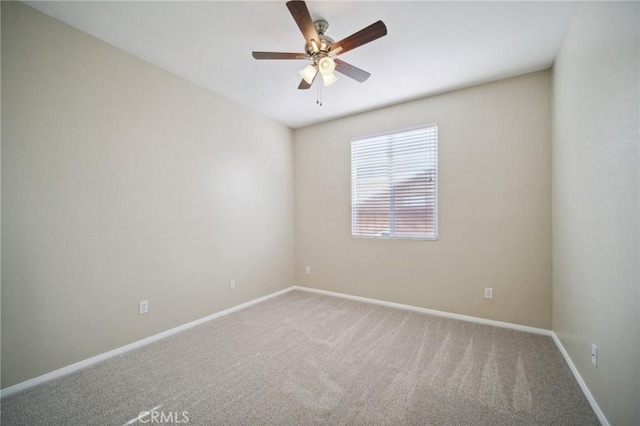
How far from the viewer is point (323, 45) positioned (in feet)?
6.23

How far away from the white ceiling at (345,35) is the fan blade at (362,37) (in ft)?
0.86

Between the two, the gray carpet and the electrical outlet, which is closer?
the gray carpet

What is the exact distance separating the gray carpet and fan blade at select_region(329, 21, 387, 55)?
7.95ft

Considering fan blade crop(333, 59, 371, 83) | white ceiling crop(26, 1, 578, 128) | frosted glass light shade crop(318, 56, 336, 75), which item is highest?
white ceiling crop(26, 1, 578, 128)

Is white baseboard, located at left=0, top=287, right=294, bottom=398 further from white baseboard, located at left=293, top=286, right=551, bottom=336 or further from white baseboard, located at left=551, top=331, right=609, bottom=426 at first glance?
white baseboard, located at left=551, top=331, right=609, bottom=426

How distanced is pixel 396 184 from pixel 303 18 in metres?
2.31

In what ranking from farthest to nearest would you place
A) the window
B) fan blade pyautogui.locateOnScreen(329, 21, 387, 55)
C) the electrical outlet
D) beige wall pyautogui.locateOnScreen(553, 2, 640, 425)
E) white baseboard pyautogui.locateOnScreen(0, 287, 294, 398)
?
the window → the electrical outlet → white baseboard pyautogui.locateOnScreen(0, 287, 294, 398) → fan blade pyautogui.locateOnScreen(329, 21, 387, 55) → beige wall pyautogui.locateOnScreen(553, 2, 640, 425)

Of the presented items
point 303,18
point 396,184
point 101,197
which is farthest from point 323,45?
point 101,197

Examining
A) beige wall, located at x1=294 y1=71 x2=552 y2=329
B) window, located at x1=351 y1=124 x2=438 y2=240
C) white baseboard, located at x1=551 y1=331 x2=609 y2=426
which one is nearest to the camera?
white baseboard, located at x1=551 y1=331 x2=609 y2=426

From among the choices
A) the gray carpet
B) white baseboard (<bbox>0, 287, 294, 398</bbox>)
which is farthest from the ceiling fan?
white baseboard (<bbox>0, 287, 294, 398</bbox>)

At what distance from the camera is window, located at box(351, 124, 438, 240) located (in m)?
3.21

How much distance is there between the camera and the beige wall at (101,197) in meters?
1.79

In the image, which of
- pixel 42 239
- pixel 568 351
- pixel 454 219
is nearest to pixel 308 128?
pixel 454 219

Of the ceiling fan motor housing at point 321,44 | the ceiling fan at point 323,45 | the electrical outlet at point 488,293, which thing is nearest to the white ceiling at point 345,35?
the ceiling fan motor housing at point 321,44
